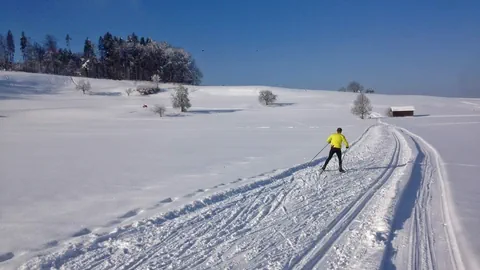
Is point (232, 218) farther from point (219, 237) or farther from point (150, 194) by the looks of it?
point (150, 194)

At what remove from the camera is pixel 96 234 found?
6648 mm

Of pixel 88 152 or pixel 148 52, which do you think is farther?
pixel 148 52

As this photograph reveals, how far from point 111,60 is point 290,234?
122 metres

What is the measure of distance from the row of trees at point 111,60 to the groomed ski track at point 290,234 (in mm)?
109791

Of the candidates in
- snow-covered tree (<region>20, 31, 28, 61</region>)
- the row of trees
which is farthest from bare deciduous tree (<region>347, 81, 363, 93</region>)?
snow-covered tree (<region>20, 31, 28, 61</region>)

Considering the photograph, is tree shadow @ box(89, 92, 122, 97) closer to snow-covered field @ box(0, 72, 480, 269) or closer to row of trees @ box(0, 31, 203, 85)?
row of trees @ box(0, 31, 203, 85)

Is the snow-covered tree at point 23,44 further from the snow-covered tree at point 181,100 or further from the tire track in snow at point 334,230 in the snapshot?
the tire track in snow at point 334,230

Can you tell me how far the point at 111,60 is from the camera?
383 ft

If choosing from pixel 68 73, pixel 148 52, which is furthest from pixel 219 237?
pixel 68 73

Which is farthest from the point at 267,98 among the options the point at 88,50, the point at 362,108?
the point at 88,50

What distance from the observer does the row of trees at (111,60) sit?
114 metres

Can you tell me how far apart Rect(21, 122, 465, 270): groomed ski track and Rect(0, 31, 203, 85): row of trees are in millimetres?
109791

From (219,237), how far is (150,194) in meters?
4.23

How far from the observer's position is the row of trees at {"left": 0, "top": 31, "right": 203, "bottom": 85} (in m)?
114
